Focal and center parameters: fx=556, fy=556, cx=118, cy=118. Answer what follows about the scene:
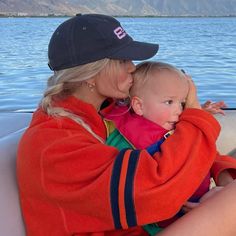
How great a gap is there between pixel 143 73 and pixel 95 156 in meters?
0.39

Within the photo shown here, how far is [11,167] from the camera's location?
5.23 ft

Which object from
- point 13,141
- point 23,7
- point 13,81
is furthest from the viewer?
point 23,7

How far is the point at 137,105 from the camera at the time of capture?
169 cm

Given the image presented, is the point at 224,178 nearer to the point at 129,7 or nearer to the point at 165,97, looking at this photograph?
the point at 165,97

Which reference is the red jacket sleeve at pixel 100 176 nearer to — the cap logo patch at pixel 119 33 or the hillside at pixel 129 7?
the cap logo patch at pixel 119 33

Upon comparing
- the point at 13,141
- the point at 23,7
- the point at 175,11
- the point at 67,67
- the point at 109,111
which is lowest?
the point at 23,7

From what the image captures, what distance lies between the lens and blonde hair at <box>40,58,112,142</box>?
1.52 metres

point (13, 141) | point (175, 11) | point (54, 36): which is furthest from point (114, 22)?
point (175, 11)

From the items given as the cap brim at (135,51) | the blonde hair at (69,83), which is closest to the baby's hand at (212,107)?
the cap brim at (135,51)

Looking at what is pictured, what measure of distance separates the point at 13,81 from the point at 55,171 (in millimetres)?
5224

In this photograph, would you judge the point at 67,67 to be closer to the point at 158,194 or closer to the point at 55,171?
the point at 55,171

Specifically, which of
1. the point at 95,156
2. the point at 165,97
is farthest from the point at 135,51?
the point at 95,156

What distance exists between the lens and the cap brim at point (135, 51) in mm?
1537

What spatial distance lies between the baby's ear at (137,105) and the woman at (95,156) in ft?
0.28
